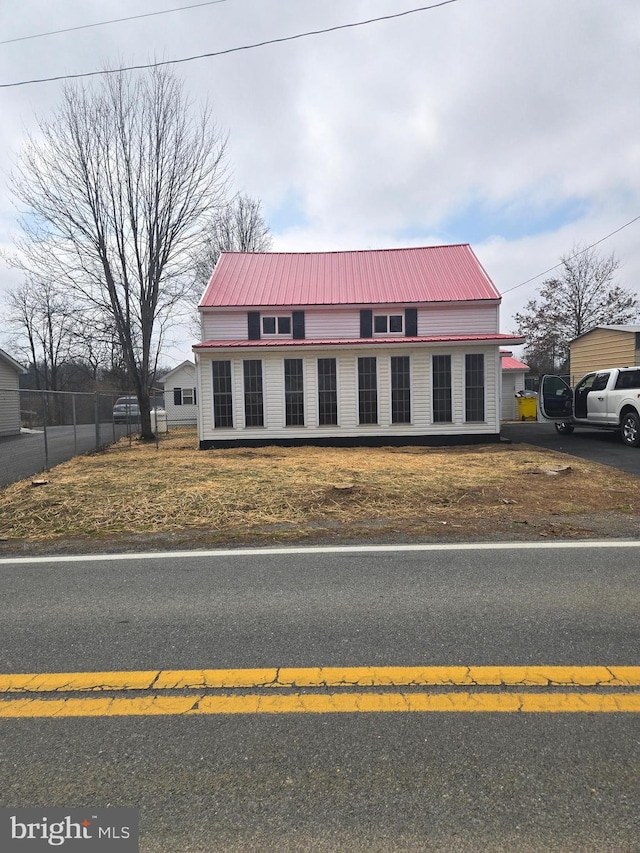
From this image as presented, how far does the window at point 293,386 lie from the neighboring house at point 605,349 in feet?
42.4

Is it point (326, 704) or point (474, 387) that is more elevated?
point (474, 387)

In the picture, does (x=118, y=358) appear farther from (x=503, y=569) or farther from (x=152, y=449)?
(x=503, y=569)

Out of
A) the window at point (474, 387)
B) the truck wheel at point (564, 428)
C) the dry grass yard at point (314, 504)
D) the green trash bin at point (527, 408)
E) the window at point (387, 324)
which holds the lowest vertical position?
the dry grass yard at point (314, 504)

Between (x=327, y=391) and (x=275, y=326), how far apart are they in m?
3.22

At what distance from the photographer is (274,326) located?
17641 millimetres

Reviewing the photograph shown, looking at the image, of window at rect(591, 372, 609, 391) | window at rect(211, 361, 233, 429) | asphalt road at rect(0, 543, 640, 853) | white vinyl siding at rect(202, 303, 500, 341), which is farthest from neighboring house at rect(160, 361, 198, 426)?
asphalt road at rect(0, 543, 640, 853)

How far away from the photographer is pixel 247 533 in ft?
19.1

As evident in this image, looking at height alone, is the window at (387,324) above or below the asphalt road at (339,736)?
above

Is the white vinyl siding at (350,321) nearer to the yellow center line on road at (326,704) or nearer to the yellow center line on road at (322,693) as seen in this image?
the yellow center line on road at (322,693)

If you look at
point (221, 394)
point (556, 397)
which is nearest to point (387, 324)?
point (556, 397)

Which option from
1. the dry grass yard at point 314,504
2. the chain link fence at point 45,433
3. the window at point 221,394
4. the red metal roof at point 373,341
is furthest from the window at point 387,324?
the chain link fence at point 45,433

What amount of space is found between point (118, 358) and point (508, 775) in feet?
75.3

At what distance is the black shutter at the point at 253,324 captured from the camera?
1750 centimetres

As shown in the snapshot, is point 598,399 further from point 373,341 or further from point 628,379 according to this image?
point 373,341
